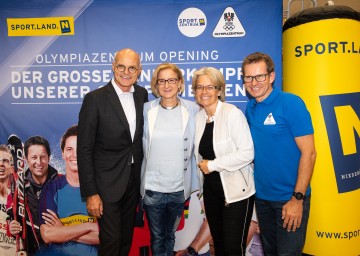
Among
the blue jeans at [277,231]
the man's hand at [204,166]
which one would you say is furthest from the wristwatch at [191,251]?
the man's hand at [204,166]

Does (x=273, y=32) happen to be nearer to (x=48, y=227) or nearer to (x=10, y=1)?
(x=10, y=1)

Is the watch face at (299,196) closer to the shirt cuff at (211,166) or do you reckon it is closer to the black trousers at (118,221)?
the shirt cuff at (211,166)

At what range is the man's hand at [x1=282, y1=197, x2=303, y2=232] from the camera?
5.48 ft

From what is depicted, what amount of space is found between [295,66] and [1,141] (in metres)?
2.77

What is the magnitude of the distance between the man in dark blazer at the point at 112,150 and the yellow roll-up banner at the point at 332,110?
1330 mm

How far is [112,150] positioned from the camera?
1958mm

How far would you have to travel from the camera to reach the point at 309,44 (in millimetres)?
2213

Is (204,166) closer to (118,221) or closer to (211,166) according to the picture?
(211,166)

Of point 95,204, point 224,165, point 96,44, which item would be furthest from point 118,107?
point 96,44

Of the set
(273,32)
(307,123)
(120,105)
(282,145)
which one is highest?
(273,32)

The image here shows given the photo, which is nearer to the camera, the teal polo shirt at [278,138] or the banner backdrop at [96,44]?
the teal polo shirt at [278,138]

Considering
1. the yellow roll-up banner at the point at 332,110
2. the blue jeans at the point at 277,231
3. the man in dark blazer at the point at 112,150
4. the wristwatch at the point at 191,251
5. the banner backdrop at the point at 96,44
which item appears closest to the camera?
the blue jeans at the point at 277,231

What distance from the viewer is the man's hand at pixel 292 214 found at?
1.67m

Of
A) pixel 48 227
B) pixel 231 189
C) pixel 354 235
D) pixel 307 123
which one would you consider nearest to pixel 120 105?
pixel 231 189
